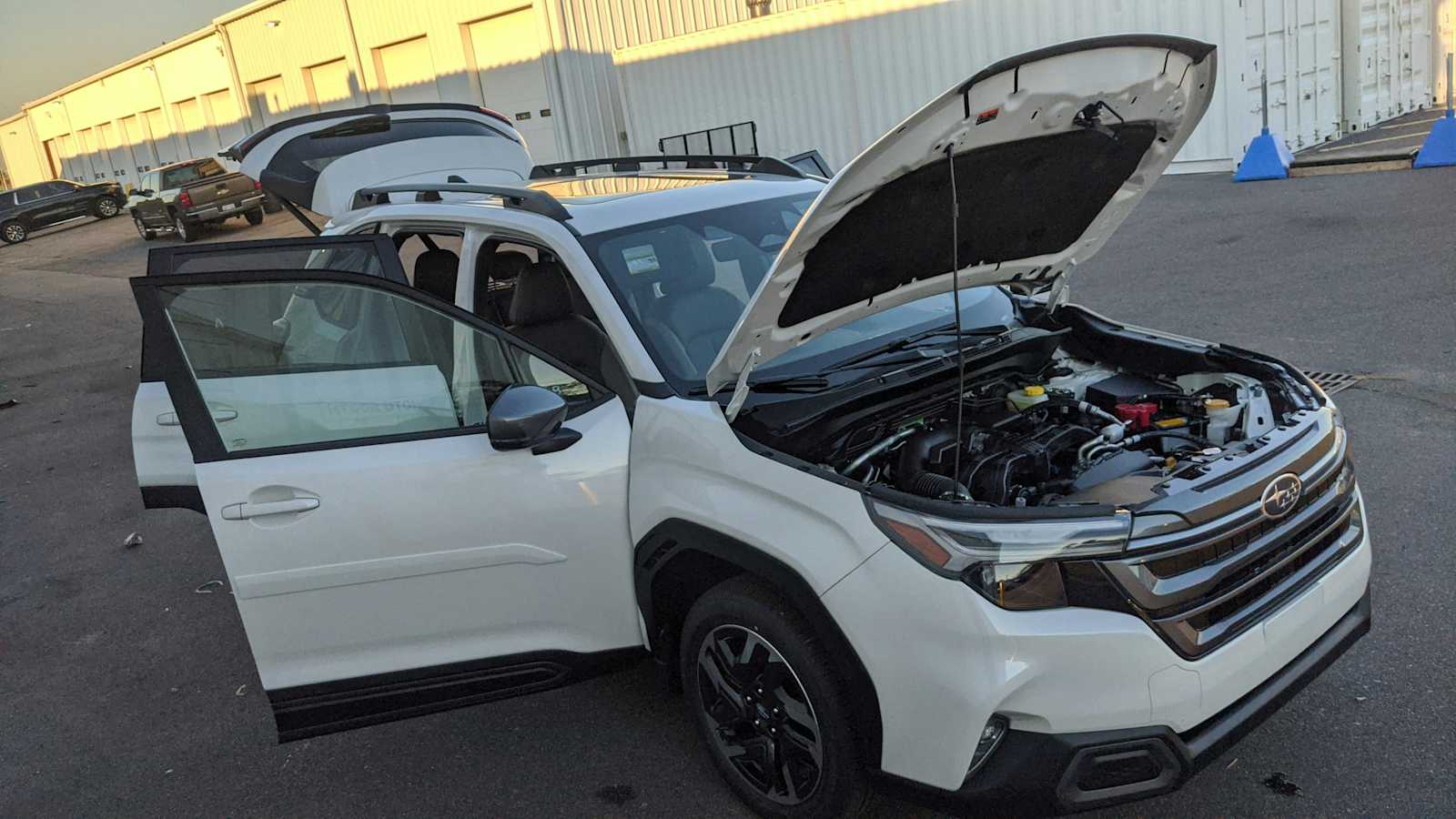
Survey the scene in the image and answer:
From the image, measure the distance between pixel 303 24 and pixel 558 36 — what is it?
430 inches

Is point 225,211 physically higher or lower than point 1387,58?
higher

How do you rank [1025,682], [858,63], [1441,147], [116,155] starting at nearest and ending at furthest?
[1025,682]
[1441,147]
[858,63]
[116,155]

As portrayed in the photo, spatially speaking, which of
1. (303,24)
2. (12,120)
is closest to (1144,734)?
(303,24)

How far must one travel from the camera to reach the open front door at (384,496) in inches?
130

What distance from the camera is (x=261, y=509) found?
329 centimetres

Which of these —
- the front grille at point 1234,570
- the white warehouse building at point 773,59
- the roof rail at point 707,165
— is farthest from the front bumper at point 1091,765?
the white warehouse building at point 773,59

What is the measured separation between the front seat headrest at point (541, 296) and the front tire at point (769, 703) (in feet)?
4.28

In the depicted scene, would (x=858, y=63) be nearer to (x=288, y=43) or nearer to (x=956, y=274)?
(x=956, y=274)

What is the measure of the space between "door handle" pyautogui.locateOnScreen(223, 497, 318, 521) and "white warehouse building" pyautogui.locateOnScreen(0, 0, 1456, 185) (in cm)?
1308

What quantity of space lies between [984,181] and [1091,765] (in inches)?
63.1

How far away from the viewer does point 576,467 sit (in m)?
3.28

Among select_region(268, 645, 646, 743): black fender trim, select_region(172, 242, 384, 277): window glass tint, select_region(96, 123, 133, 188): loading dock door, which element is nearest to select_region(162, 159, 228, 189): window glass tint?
select_region(172, 242, 384, 277): window glass tint

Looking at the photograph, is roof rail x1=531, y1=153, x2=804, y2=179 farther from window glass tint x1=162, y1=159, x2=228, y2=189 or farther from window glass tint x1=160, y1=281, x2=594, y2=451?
window glass tint x1=162, y1=159, x2=228, y2=189

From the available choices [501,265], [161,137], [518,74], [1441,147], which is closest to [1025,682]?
[501,265]
